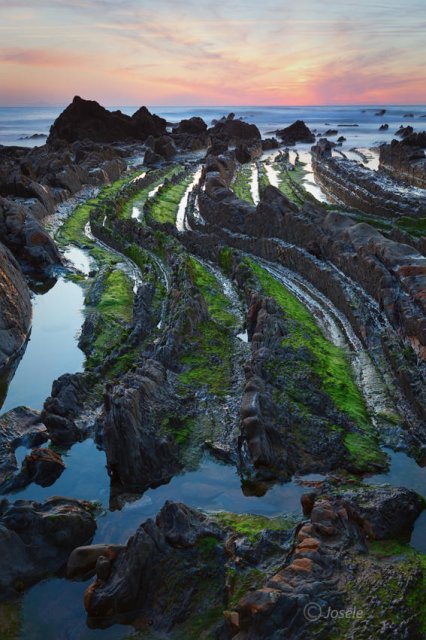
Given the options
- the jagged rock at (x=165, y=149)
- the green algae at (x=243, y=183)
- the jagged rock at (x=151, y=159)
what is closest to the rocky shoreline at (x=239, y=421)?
the green algae at (x=243, y=183)

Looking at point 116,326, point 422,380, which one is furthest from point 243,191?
point 422,380

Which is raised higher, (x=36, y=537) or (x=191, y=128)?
(x=191, y=128)

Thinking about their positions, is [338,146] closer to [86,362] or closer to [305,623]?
[86,362]

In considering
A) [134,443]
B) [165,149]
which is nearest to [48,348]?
[134,443]

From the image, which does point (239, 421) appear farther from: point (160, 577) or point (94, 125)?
point (94, 125)

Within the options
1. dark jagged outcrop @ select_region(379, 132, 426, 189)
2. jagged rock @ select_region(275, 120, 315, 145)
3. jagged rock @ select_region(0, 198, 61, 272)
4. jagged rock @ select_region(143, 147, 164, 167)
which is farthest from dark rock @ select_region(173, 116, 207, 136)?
jagged rock @ select_region(0, 198, 61, 272)

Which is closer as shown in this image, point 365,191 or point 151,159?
point 365,191
